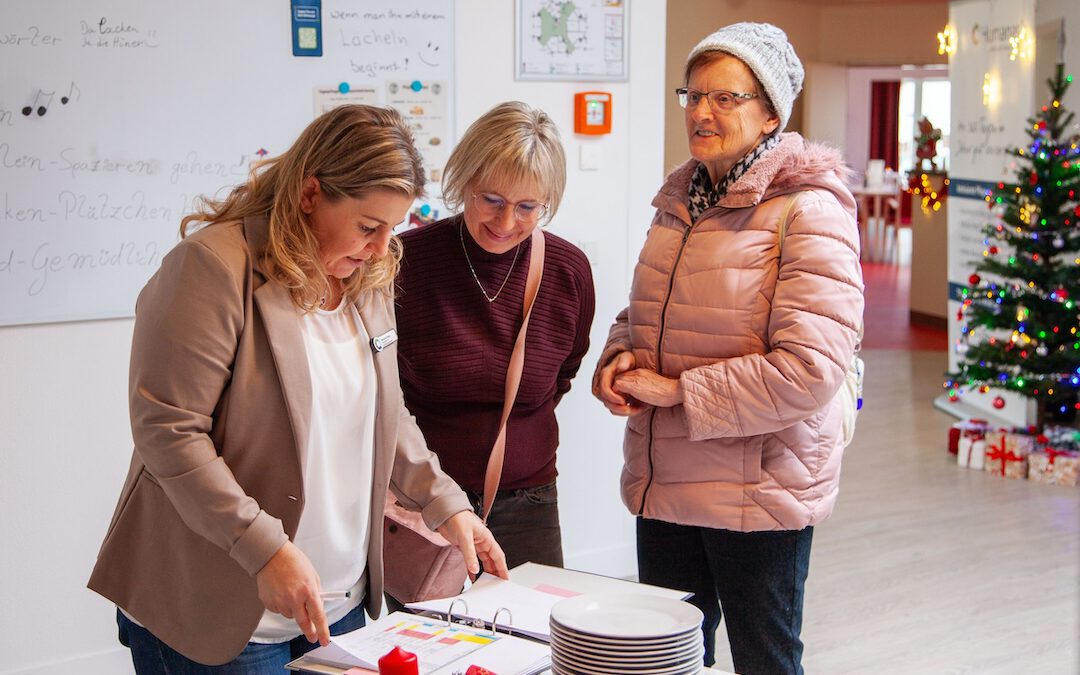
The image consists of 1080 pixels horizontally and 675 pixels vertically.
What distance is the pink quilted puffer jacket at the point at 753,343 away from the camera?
82.4 inches

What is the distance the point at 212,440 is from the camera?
163cm

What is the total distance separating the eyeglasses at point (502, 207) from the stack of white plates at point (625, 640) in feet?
2.78

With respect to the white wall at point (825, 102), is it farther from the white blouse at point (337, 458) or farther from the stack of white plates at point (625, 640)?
the stack of white plates at point (625, 640)

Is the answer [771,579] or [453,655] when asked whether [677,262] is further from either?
[453,655]

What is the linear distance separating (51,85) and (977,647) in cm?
337

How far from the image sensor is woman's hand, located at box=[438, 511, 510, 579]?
1.83 metres

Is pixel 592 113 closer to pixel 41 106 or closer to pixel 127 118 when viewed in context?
pixel 127 118

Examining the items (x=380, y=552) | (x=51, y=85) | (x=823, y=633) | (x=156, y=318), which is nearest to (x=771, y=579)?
(x=380, y=552)

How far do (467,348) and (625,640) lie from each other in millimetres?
905

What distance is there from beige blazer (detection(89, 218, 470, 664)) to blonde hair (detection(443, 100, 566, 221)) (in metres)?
0.47

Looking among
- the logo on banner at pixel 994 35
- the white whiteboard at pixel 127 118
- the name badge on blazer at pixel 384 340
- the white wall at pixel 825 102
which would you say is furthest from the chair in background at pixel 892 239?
the name badge on blazer at pixel 384 340

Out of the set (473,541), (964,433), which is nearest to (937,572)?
(964,433)

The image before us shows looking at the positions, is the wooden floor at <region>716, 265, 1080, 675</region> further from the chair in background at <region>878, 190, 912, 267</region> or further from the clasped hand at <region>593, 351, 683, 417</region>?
the chair in background at <region>878, 190, 912, 267</region>

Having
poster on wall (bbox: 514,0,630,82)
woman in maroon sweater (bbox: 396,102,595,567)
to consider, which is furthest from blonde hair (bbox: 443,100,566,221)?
poster on wall (bbox: 514,0,630,82)
